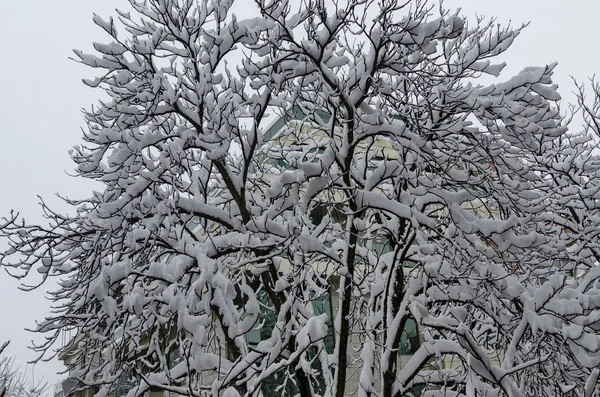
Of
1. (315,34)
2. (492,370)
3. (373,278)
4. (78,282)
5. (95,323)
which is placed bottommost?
(492,370)

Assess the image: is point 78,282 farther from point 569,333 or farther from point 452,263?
point 569,333

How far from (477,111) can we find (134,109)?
3.71m

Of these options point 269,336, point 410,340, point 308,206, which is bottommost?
point 308,206

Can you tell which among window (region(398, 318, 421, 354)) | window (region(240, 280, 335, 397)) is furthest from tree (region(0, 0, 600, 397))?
window (region(398, 318, 421, 354))

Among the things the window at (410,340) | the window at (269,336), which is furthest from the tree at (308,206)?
the window at (410,340)

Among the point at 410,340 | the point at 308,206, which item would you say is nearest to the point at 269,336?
the point at 410,340

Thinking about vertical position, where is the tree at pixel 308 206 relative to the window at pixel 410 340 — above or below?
below

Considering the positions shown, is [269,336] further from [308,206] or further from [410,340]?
[308,206]

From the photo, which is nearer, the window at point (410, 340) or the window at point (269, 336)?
the window at point (269, 336)

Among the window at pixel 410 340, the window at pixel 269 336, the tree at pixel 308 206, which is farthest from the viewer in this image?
the window at pixel 410 340

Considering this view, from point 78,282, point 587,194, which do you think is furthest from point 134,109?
point 587,194

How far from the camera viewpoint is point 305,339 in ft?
14.9

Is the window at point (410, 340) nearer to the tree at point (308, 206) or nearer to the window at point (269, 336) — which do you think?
the window at point (269, 336)

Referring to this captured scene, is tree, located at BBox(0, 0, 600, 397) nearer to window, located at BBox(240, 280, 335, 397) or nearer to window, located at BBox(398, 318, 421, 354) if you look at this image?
window, located at BBox(240, 280, 335, 397)
